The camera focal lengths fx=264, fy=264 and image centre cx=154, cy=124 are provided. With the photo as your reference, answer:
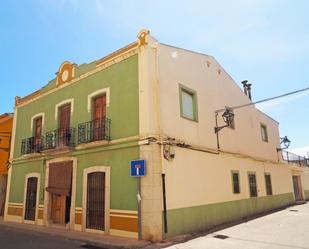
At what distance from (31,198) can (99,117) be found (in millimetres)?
6049

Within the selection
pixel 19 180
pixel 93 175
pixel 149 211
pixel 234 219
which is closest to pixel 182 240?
pixel 149 211

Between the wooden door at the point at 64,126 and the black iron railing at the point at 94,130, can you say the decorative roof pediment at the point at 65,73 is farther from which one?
the black iron railing at the point at 94,130

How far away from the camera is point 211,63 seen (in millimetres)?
13492

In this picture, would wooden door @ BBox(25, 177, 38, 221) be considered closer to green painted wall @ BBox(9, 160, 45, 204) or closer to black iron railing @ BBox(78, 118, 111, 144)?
green painted wall @ BBox(9, 160, 45, 204)

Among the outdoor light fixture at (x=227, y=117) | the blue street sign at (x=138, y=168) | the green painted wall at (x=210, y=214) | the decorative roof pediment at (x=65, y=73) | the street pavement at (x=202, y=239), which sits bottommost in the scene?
the street pavement at (x=202, y=239)

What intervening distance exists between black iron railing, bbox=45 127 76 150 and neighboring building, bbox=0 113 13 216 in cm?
662

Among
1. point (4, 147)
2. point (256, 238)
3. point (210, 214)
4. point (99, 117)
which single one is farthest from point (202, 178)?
point (4, 147)

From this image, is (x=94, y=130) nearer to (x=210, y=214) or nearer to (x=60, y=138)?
(x=60, y=138)

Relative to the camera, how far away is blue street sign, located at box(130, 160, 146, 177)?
854 cm

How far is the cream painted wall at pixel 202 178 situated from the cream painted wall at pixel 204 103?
618 millimetres

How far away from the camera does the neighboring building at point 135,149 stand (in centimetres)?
895

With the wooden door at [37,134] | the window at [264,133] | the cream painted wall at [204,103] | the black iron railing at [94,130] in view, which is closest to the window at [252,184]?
the cream painted wall at [204,103]

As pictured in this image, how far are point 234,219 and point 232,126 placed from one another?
4.74 metres

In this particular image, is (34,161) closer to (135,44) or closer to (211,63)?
(135,44)
